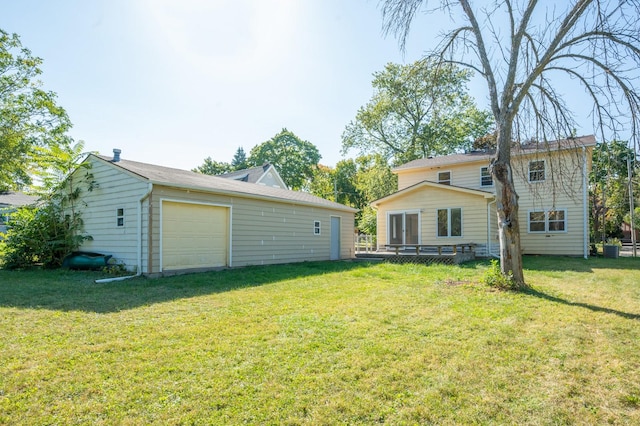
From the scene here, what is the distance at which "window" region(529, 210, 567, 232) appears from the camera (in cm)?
1572

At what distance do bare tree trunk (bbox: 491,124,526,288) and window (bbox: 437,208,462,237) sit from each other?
830cm

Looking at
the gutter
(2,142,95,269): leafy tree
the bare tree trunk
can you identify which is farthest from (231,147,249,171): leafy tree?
the bare tree trunk

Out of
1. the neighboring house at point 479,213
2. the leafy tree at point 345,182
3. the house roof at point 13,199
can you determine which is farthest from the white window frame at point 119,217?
the leafy tree at point 345,182

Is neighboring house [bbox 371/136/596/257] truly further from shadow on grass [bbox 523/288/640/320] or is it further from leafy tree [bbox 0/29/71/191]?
leafy tree [bbox 0/29/71/191]

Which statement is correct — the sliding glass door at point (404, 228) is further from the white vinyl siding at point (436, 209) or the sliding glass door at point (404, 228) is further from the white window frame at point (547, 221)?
the white window frame at point (547, 221)

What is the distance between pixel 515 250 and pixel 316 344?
525cm

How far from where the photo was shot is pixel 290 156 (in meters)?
42.4

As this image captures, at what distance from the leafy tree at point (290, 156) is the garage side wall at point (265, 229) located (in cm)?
2693

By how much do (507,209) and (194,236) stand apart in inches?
315

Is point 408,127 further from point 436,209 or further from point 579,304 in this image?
point 579,304

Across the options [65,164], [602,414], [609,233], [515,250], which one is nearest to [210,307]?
[602,414]

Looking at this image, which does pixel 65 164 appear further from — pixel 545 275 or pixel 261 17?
pixel 545 275

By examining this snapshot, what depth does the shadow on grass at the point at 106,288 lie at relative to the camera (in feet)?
18.6

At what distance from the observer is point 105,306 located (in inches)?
216
